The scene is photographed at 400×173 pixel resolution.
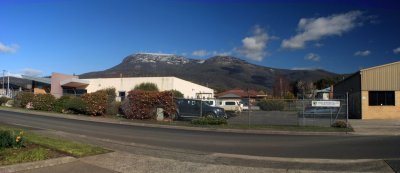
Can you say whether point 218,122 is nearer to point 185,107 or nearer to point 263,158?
point 185,107

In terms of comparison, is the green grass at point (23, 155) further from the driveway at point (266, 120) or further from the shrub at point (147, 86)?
the shrub at point (147, 86)

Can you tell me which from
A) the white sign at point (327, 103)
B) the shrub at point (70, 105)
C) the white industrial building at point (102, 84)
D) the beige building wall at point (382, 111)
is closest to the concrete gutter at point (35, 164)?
the white sign at point (327, 103)

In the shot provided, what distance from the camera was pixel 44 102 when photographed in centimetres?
4250

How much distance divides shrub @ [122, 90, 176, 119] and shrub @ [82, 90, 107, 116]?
3.63 meters

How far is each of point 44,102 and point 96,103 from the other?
33.3ft

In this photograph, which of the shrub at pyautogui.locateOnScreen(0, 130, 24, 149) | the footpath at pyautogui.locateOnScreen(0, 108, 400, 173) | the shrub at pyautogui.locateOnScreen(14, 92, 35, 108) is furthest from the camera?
the shrub at pyautogui.locateOnScreen(14, 92, 35, 108)

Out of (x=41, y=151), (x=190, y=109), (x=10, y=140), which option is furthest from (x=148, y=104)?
(x=41, y=151)

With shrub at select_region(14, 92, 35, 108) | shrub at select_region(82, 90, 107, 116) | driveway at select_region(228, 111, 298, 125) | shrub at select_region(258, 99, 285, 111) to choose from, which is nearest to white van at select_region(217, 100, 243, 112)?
driveway at select_region(228, 111, 298, 125)

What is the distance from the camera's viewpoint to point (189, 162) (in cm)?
1043

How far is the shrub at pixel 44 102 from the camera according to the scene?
42.0 metres

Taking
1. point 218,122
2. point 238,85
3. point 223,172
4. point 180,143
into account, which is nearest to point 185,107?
point 218,122

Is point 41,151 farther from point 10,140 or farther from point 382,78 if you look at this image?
point 382,78

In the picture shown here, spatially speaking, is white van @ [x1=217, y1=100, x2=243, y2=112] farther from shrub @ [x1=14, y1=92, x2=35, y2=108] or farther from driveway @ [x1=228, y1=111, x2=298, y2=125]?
shrub @ [x1=14, y1=92, x2=35, y2=108]

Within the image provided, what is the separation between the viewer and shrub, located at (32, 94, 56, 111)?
4203cm
